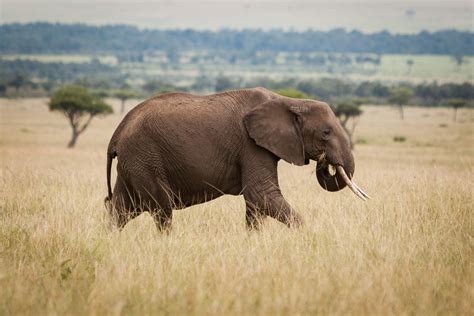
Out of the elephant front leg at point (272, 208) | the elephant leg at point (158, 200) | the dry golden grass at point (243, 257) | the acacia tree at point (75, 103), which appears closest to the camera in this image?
the dry golden grass at point (243, 257)

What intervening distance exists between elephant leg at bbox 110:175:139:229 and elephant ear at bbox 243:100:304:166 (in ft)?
4.79

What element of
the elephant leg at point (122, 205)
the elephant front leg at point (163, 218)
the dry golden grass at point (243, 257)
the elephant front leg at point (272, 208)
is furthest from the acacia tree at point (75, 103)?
the elephant front leg at point (272, 208)

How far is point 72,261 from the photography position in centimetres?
652

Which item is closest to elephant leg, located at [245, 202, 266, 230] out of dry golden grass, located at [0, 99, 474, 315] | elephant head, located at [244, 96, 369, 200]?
dry golden grass, located at [0, 99, 474, 315]

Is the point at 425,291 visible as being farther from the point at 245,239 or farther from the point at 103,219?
the point at 103,219

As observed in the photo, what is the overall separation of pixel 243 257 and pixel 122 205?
254 centimetres

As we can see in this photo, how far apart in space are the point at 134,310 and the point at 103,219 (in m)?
4.03

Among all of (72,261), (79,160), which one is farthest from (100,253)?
(79,160)

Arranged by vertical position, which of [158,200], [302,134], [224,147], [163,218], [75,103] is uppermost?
[302,134]

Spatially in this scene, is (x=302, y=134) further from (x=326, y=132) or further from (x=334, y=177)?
(x=334, y=177)

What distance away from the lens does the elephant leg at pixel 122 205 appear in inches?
341

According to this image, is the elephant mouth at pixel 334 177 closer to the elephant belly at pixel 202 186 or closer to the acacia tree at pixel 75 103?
the elephant belly at pixel 202 186

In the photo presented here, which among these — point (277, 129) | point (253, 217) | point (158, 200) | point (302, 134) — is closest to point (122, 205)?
point (158, 200)

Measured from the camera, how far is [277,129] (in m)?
8.38
